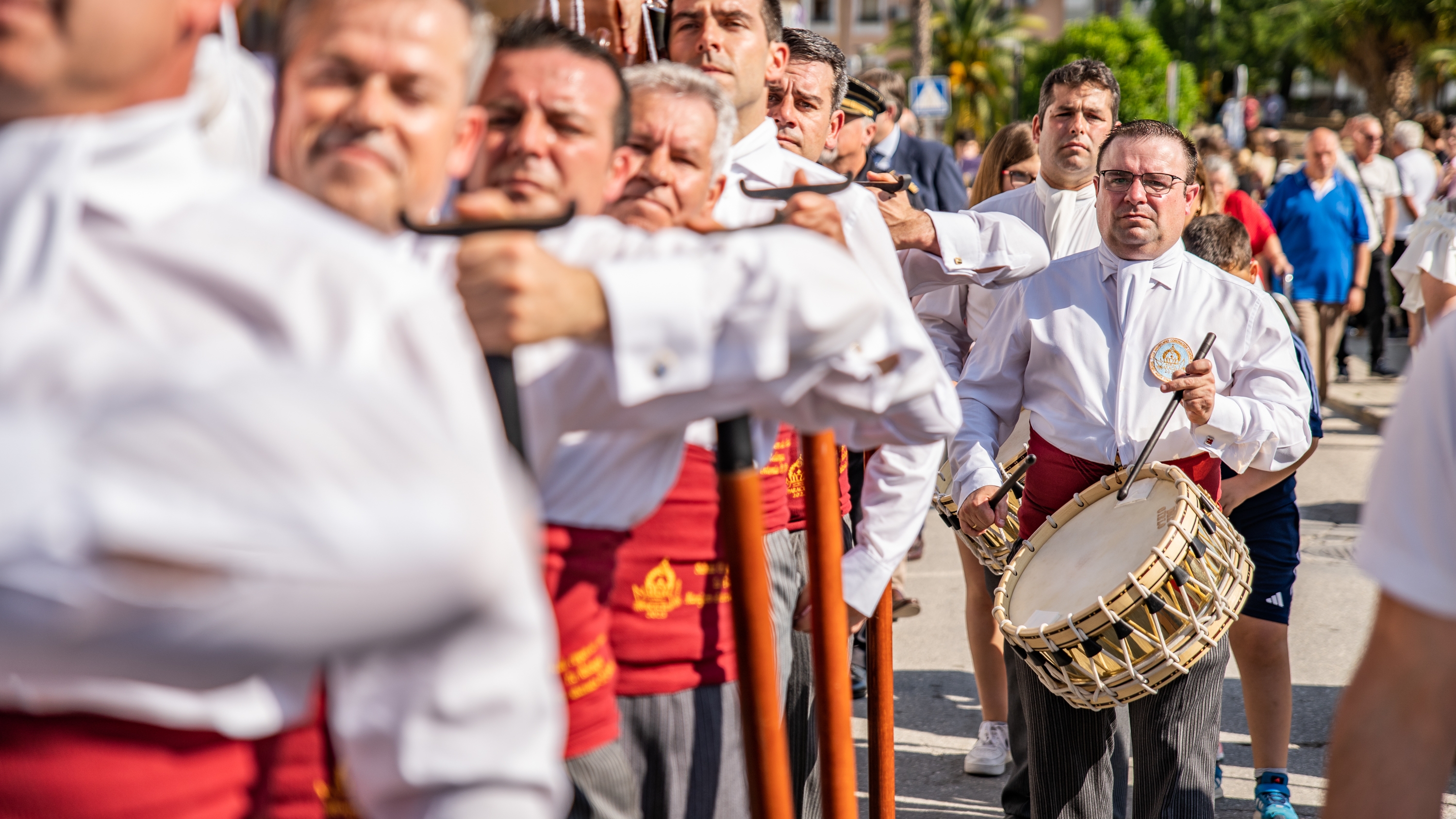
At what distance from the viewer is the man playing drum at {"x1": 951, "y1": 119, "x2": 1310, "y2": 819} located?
3629 millimetres

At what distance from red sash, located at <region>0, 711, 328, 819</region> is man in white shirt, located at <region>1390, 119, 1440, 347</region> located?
12.6 metres

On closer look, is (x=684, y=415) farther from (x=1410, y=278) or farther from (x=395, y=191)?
(x=1410, y=278)

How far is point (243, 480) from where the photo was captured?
0.97 meters

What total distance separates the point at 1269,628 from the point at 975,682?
5.69 ft

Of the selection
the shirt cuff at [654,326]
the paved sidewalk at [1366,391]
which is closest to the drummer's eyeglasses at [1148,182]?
the shirt cuff at [654,326]

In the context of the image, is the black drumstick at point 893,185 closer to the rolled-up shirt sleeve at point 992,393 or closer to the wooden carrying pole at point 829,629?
the rolled-up shirt sleeve at point 992,393

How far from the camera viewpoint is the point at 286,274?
110cm

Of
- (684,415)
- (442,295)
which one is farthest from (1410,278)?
(442,295)

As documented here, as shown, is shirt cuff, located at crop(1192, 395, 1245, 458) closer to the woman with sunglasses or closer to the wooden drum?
the wooden drum

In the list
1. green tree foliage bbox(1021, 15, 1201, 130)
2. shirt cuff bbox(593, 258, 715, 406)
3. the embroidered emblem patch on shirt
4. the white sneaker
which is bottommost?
the white sneaker

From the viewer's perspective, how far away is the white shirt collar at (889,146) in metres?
7.24

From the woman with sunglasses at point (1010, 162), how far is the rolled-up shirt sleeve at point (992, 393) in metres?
2.04

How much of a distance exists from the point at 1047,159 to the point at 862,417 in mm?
3308

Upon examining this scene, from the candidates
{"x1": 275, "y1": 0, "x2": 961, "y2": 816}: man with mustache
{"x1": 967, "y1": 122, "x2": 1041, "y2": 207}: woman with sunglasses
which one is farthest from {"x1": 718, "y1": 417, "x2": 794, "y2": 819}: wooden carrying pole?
{"x1": 967, "y1": 122, "x2": 1041, "y2": 207}: woman with sunglasses
